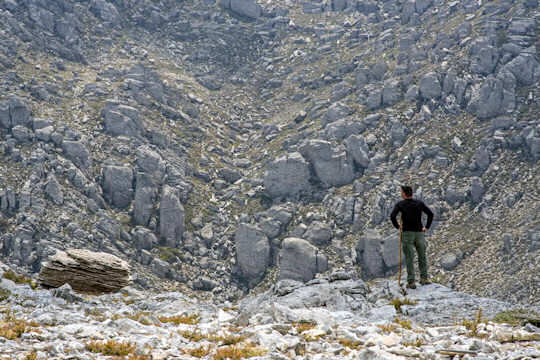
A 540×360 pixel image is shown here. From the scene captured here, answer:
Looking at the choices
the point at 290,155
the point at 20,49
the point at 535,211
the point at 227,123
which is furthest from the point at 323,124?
the point at 20,49

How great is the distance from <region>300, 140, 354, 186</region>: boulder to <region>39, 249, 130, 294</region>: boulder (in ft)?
276

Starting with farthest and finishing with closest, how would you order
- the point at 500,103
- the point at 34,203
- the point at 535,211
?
the point at 500,103, the point at 34,203, the point at 535,211

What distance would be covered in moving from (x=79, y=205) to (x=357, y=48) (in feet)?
305

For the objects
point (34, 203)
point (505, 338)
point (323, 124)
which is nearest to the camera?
point (505, 338)

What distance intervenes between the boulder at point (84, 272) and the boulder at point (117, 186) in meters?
77.6

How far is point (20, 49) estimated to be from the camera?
118 metres

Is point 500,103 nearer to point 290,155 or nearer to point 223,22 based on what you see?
point 290,155

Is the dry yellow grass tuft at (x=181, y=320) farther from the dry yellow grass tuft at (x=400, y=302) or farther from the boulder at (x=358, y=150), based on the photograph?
the boulder at (x=358, y=150)

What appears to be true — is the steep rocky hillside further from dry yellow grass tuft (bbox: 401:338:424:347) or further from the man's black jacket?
dry yellow grass tuft (bbox: 401:338:424:347)

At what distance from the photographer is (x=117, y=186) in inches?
3944

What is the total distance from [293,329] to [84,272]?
48.5ft

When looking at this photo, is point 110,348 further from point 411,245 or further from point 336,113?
point 336,113

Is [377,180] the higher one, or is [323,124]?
[323,124]

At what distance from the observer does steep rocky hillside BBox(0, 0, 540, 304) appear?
85875mm
